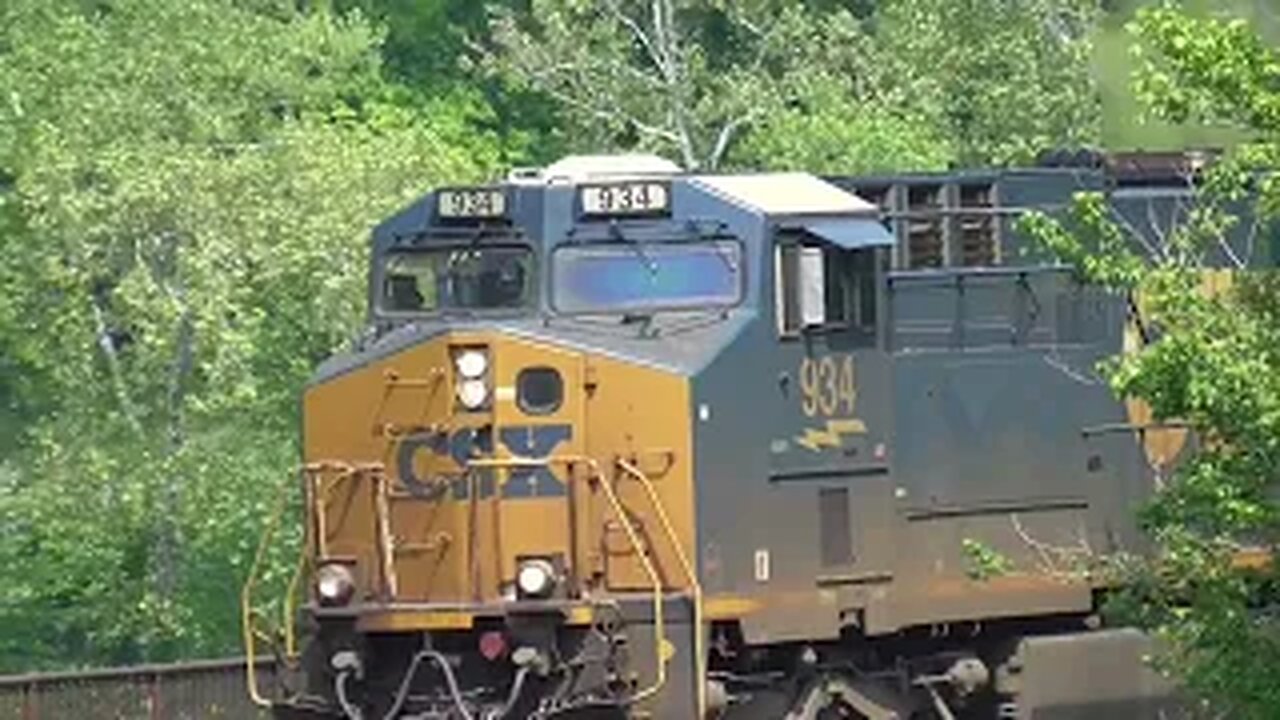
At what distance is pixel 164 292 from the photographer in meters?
33.0

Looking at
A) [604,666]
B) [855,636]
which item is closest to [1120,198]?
[855,636]

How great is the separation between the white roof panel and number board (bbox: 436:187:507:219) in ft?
3.94

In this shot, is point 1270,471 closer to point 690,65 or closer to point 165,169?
point 165,169

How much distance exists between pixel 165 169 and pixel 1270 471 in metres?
17.0

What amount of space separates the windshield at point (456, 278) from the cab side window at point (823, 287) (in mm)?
1530

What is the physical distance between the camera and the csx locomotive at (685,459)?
20.1m

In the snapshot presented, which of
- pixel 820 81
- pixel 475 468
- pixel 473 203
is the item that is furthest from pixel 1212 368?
pixel 820 81

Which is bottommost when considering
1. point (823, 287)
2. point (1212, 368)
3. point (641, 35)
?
point (1212, 368)

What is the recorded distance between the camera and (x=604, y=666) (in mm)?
19922

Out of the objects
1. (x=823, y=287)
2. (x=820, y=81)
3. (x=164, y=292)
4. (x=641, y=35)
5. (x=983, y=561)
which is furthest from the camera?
(x=641, y=35)

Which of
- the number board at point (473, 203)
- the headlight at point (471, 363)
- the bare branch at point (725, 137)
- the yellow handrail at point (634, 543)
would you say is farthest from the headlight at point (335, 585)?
the bare branch at point (725, 137)

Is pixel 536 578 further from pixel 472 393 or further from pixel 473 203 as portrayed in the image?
pixel 473 203

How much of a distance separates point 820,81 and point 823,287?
18.5 metres

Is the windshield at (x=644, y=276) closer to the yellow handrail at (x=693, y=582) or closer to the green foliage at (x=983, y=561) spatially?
the yellow handrail at (x=693, y=582)
